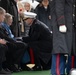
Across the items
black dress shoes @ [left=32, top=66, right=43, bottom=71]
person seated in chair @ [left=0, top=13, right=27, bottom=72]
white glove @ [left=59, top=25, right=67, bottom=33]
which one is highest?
white glove @ [left=59, top=25, right=67, bottom=33]

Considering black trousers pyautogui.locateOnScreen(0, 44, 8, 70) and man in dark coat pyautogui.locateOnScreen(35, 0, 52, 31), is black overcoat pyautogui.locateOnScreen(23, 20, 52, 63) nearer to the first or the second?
black trousers pyautogui.locateOnScreen(0, 44, 8, 70)

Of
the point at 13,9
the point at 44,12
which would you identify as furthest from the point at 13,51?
the point at 44,12

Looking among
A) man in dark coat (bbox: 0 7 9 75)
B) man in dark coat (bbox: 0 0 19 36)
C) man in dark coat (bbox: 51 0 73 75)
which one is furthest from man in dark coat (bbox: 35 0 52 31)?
man in dark coat (bbox: 51 0 73 75)

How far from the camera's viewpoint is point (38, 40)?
676cm

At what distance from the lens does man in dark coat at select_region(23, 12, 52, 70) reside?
21.9 feet

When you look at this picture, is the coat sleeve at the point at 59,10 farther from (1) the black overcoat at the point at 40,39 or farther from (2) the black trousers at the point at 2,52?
(1) the black overcoat at the point at 40,39

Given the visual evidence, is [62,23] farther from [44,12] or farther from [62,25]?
[44,12]

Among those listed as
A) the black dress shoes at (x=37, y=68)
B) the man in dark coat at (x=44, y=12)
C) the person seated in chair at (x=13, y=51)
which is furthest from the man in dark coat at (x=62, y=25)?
the man in dark coat at (x=44, y=12)

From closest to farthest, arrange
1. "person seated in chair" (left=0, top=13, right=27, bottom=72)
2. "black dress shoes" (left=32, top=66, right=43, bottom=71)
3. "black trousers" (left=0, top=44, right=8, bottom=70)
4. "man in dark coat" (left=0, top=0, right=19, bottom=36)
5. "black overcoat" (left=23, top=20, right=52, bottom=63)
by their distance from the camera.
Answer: "black trousers" (left=0, top=44, right=8, bottom=70) < "person seated in chair" (left=0, top=13, right=27, bottom=72) < "black overcoat" (left=23, top=20, right=52, bottom=63) < "black dress shoes" (left=32, top=66, right=43, bottom=71) < "man in dark coat" (left=0, top=0, right=19, bottom=36)

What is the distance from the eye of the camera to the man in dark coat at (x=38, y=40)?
666 centimetres

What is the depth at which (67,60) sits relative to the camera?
16.7 feet

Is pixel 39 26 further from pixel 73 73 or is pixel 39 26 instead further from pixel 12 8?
pixel 73 73

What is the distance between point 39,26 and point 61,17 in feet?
6.70


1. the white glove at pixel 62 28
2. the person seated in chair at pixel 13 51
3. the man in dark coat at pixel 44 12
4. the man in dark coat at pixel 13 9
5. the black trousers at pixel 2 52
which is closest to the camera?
the white glove at pixel 62 28
